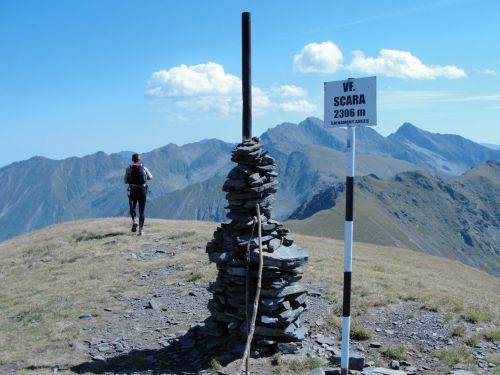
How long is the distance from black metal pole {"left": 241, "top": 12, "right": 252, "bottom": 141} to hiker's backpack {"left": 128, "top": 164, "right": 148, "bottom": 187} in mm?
13475

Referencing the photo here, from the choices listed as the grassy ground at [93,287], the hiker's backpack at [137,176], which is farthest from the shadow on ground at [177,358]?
the hiker's backpack at [137,176]

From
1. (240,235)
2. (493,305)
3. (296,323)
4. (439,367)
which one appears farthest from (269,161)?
(493,305)

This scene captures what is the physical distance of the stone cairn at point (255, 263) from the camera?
42.6 ft

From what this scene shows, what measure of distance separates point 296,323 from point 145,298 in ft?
24.9

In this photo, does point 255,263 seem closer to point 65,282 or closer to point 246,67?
point 246,67

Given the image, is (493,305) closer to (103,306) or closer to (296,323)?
(296,323)

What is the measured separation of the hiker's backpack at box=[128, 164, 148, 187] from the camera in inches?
1048

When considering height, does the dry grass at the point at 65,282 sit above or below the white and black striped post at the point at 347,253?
Answer: below

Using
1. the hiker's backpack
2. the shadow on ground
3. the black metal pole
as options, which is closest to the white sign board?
the black metal pole

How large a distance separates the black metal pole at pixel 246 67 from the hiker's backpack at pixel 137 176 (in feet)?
44.2

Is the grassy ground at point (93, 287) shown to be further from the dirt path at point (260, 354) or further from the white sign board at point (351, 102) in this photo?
the white sign board at point (351, 102)

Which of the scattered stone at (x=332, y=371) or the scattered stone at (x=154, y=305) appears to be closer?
the scattered stone at (x=332, y=371)

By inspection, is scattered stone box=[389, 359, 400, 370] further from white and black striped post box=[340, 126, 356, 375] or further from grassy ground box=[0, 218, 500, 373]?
grassy ground box=[0, 218, 500, 373]

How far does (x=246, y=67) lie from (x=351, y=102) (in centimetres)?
504
